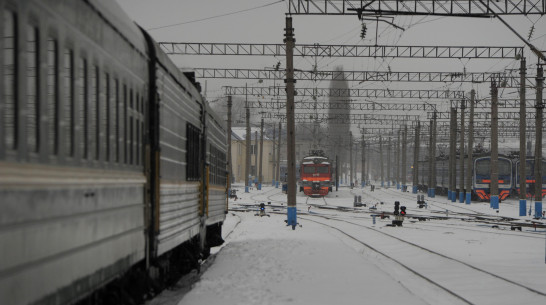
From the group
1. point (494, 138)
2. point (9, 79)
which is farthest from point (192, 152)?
point (494, 138)

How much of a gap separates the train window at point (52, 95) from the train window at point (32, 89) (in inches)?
7.9

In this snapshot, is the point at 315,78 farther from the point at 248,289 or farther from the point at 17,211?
the point at 17,211

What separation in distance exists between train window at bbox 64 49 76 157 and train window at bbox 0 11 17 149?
87cm

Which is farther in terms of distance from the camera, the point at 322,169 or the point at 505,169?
the point at 322,169

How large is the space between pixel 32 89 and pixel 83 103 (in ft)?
3.46

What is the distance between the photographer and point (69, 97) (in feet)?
16.3

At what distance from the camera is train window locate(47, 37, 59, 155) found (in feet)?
14.9

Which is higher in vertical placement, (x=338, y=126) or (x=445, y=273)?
(x=338, y=126)

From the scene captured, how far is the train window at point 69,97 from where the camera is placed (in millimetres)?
4895

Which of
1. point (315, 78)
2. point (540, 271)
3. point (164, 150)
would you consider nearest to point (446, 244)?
point (540, 271)

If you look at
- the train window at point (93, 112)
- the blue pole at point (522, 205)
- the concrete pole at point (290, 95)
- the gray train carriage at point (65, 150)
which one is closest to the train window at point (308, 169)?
the blue pole at point (522, 205)

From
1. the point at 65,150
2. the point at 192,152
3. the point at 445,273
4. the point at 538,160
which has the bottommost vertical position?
the point at 445,273

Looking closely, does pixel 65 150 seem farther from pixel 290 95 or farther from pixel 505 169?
pixel 505 169

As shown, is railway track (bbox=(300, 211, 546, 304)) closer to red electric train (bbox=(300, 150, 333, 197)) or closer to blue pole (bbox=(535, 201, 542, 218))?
blue pole (bbox=(535, 201, 542, 218))
